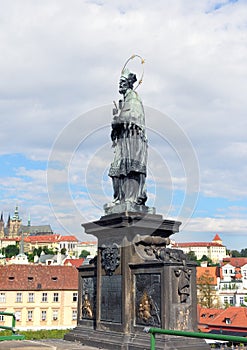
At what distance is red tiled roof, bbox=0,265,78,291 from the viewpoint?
152ft

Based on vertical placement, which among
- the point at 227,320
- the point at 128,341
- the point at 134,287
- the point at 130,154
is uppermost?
the point at 130,154

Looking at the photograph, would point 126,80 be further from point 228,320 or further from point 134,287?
point 228,320

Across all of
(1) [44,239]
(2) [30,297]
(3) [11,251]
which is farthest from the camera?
(1) [44,239]

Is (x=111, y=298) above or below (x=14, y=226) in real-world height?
below

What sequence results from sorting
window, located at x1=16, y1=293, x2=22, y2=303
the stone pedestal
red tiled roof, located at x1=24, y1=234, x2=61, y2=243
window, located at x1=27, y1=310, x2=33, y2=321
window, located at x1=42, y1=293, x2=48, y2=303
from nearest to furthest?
the stone pedestal → window, located at x1=16, y1=293, x2=22, y2=303 → window, located at x1=27, y1=310, x2=33, y2=321 → window, located at x1=42, y1=293, x2=48, y2=303 → red tiled roof, located at x1=24, y1=234, x2=61, y2=243

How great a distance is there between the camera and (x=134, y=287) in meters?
10.2

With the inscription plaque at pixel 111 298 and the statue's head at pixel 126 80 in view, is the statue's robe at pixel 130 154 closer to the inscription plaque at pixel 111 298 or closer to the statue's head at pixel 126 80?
the statue's head at pixel 126 80

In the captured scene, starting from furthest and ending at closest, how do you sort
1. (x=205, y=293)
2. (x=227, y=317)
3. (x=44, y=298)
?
(x=205, y=293) → (x=44, y=298) → (x=227, y=317)

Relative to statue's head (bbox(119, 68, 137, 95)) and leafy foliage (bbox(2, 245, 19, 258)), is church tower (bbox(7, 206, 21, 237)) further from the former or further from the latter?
statue's head (bbox(119, 68, 137, 95))

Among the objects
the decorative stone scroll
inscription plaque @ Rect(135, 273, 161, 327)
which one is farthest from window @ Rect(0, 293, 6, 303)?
inscription plaque @ Rect(135, 273, 161, 327)

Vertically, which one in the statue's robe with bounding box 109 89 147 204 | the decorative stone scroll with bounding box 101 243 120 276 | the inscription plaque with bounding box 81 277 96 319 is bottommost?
the inscription plaque with bounding box 81 277 96 319

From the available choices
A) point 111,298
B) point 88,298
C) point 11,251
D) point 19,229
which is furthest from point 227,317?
point 19,229

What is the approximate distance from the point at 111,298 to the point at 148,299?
1.27 metres

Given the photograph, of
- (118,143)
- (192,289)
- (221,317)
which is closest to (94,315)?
(192,289)
